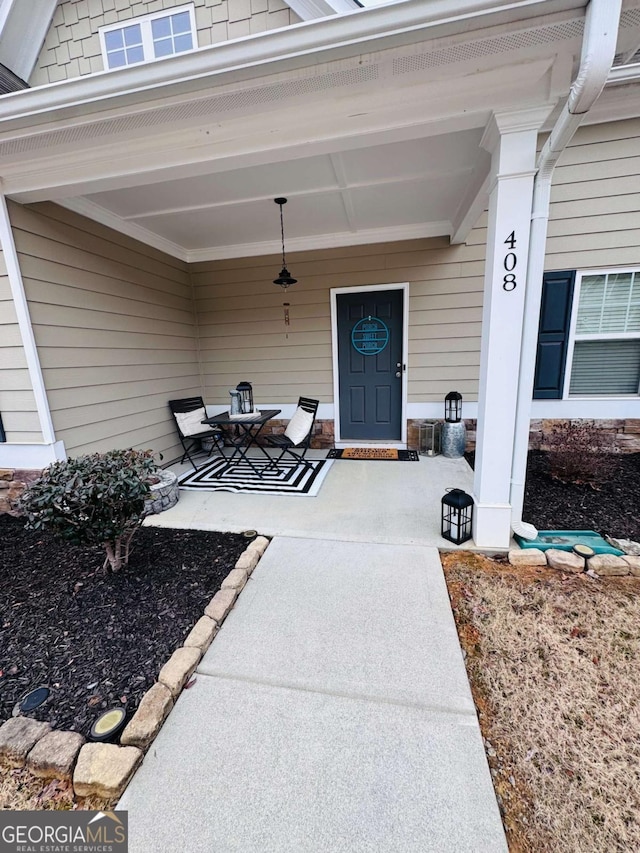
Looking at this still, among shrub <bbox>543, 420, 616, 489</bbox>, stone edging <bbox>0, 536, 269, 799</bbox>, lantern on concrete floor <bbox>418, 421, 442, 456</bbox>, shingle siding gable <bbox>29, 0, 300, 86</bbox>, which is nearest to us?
stone edging <bbox>0, 536, 269, 799</bbox>

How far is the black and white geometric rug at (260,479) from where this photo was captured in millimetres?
3398

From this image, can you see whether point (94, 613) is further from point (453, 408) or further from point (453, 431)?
point (453, 408)

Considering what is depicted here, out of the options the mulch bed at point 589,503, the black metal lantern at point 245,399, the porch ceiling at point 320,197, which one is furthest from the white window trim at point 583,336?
the black metal lantern at point 245,399

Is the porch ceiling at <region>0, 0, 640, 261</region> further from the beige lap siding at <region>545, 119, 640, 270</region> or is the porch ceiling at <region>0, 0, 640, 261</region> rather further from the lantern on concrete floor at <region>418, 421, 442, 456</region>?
the lantern on concrete floor at <region>418, 421, 442, 456</region>

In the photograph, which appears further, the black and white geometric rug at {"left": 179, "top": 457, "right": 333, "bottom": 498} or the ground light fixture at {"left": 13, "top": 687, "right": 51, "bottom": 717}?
the black and white geometric rug at {"left": 179, "top": 457, "right": 333, "bottom": 498}

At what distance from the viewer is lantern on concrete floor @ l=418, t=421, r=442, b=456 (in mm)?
4293

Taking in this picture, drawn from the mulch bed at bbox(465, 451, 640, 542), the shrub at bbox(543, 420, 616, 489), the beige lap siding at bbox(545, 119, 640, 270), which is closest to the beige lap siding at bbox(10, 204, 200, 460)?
the mulch bed at bbox(465, 451, 640, 542)

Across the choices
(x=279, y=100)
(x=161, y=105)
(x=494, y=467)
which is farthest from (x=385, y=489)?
(x=161, y=105)

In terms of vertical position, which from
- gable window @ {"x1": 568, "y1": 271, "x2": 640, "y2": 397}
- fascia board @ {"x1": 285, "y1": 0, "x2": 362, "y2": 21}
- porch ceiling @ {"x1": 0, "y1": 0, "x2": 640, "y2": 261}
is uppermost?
fascia board @ {"x1": 285, "y1": 0, "x2": 362, "y2": 21}

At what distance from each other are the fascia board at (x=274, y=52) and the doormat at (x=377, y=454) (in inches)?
134

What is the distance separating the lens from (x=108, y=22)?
304cm

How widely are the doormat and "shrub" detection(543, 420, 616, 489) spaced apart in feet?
4.56

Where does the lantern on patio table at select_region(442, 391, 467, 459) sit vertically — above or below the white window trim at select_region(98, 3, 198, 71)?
below
